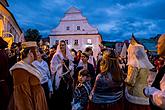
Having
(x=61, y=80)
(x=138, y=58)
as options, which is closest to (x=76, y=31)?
(x=61, y=80)

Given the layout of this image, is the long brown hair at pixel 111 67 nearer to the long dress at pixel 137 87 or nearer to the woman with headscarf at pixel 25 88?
the long dress at pixel 137 87

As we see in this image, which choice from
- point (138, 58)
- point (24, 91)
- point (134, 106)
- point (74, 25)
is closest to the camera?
point (24, 91)

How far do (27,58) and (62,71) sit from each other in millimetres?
2674

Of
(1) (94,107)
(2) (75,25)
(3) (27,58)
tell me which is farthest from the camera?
(2) (75,25)

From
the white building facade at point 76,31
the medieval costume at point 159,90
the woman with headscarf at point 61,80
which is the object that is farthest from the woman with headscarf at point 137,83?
the white building facade at point 76,31

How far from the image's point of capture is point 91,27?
5816 cm

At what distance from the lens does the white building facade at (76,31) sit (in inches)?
2265

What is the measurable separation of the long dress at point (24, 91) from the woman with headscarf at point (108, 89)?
111 cm

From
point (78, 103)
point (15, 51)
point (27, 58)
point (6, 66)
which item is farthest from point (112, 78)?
point (15, 51)

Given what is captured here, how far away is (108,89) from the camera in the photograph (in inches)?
240

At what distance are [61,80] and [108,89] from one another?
2467mm

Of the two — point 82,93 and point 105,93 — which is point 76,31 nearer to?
point 82,93

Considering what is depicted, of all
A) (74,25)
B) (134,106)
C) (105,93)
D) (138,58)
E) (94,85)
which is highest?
(74,25)

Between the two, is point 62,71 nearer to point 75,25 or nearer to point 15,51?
point 15,51
